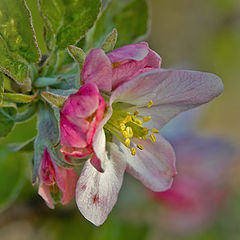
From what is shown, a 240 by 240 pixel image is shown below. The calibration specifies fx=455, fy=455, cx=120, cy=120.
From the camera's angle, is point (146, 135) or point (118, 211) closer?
point (146, 135)

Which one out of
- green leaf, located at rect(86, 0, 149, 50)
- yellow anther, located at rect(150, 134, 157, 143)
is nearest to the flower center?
yellow anther, located at rect(150, 134, 157, 143)

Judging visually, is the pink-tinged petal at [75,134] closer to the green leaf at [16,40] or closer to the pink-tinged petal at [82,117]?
the pink-tinged petal at [82,117]

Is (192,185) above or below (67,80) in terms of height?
below

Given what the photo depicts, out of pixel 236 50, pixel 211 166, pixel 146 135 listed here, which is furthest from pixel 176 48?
pixel 146 135

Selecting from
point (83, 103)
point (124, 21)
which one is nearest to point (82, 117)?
point (83, 103)

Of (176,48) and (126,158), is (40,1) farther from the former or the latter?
(176,48)

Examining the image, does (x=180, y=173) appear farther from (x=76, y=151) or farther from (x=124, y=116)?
(x=76, y=151)
